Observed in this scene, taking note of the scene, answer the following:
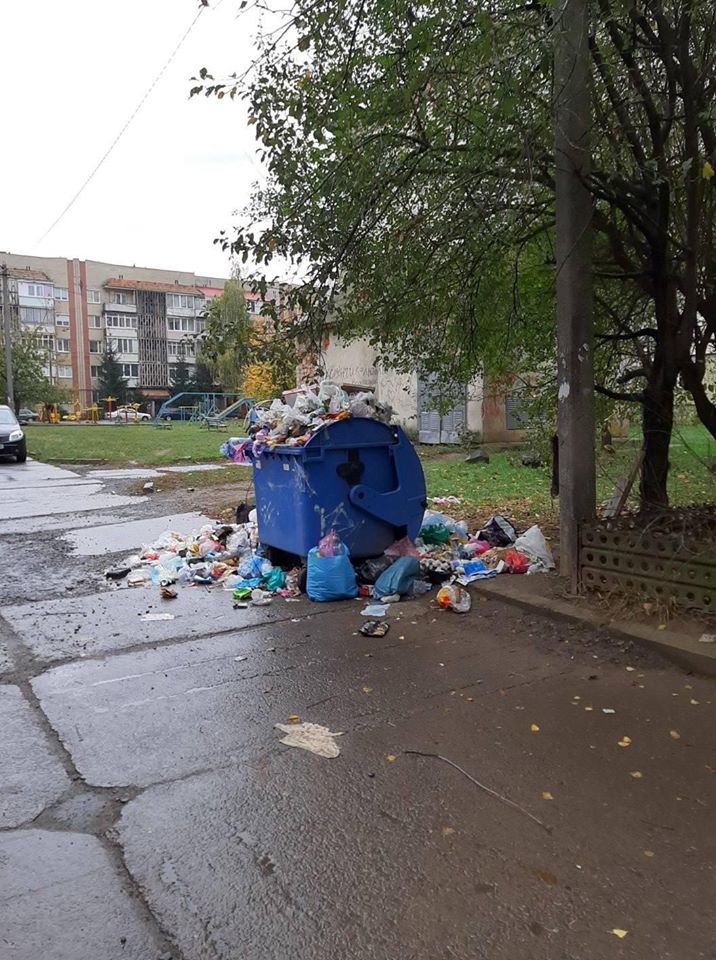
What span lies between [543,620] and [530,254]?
12.0 ft

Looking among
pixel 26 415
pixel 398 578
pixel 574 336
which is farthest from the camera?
pixel 26 415

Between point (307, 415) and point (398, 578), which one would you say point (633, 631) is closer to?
point (398, 578)

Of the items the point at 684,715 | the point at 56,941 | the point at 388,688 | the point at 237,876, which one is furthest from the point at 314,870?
the point at 684,715

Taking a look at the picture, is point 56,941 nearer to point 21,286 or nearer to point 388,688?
point 388,688

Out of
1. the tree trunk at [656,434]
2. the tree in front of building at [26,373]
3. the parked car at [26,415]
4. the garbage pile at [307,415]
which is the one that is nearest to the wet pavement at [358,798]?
the tree trunk at [656,434]

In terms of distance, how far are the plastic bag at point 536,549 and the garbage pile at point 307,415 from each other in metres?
1.57

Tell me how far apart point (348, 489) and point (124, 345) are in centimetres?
8430

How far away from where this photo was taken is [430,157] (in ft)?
18.5

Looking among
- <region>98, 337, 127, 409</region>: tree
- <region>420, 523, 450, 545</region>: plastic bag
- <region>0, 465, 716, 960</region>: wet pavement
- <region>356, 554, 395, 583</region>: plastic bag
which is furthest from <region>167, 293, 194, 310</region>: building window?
<region>0, 465, 716, 960</region>: wet pavement

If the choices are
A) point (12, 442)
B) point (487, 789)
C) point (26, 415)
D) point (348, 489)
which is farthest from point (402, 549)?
point (26, 415)

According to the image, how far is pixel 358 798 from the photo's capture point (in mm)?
2902

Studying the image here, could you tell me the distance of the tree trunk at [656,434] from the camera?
579cm

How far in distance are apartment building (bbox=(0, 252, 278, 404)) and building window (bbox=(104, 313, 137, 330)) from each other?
11 cm

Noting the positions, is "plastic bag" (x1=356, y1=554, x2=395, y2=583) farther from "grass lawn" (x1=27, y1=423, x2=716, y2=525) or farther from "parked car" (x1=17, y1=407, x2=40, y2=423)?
"parked car" (x1=17, y1=407, x2=40, y2=423)
